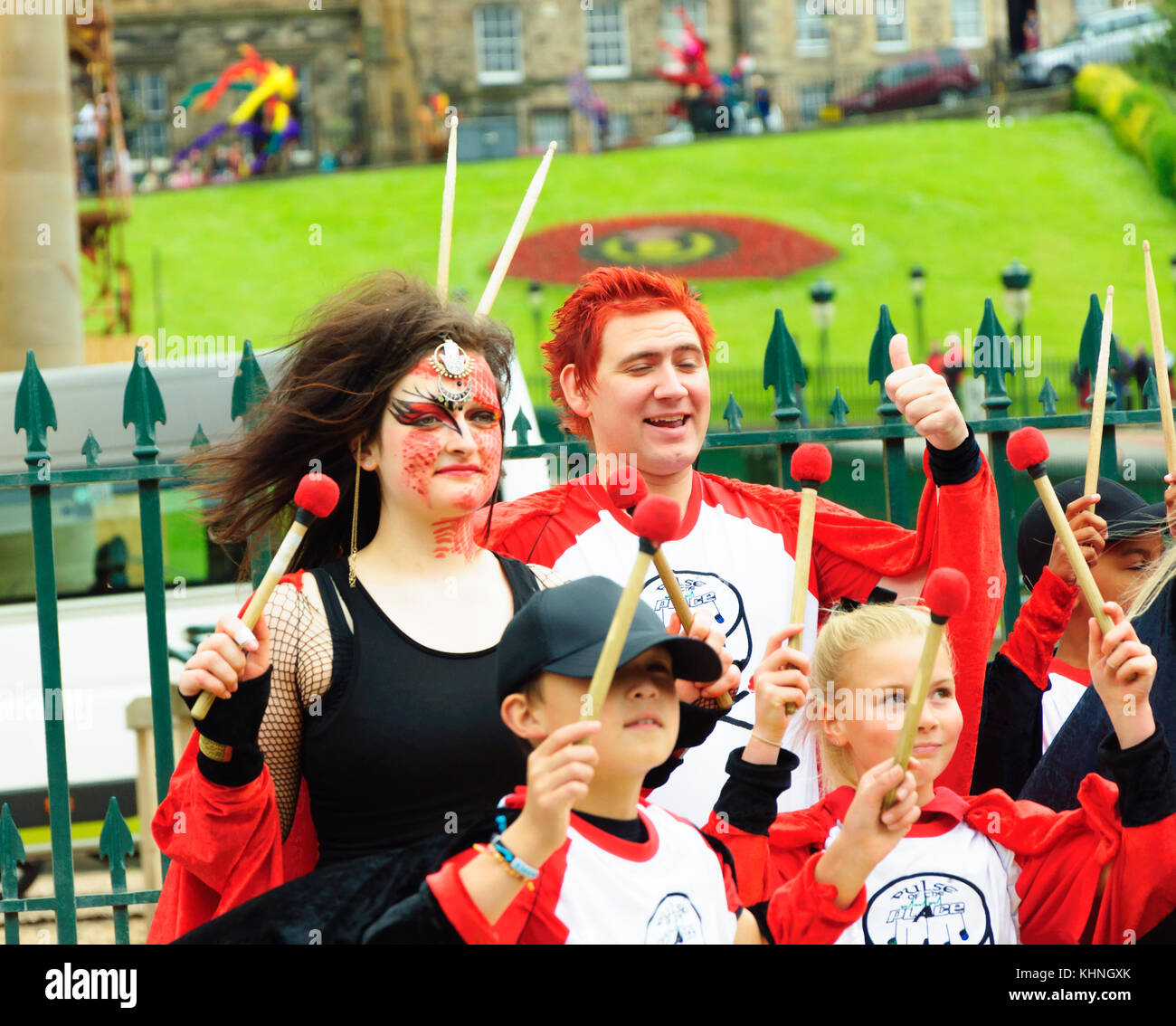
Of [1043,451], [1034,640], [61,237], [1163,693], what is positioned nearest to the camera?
[1043,451]

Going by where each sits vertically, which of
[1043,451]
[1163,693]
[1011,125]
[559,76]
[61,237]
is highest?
[559,76]

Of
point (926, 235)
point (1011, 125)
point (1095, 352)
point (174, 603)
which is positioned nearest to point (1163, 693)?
point (1095, 352)

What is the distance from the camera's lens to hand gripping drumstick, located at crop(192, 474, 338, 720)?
2230mm

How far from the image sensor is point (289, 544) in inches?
89.0

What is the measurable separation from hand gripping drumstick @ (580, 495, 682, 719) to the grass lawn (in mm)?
18602

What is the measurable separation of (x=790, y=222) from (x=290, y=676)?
26.5m

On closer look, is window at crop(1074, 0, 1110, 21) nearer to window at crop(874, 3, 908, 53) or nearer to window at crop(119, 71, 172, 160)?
window at crop(874, 3, 908, 53)

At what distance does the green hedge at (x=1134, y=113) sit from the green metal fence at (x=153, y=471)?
87.5 ft

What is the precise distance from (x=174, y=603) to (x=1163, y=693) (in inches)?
241

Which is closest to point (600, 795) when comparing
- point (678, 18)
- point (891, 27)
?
point (678, 18)

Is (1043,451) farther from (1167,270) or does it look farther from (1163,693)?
(1167,270)

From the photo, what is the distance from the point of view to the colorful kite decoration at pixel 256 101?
116ft

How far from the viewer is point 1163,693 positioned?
2648mm

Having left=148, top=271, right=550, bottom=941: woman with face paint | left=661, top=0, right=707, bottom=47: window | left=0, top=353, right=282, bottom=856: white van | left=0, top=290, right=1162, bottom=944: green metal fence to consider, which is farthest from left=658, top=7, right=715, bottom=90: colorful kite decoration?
left=148, top=271, right=550, bottom=941: woman with face paint
